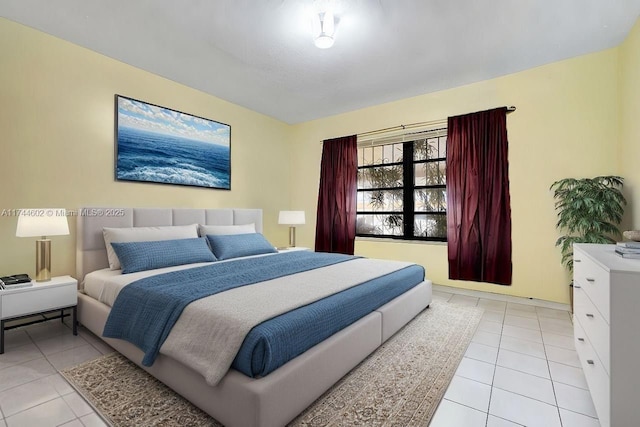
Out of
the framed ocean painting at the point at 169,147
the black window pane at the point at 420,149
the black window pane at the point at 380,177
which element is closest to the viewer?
the framed ocean painting at the point at 169,147

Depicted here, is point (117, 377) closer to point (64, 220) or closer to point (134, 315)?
point (134, 315)

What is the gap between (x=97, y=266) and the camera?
9.68 ft

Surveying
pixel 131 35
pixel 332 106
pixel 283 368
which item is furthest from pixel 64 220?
pixel 332 106

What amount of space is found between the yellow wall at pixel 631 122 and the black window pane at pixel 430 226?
1.77 m

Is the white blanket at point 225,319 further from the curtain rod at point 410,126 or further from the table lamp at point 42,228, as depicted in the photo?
the curtain rod at point 410,126

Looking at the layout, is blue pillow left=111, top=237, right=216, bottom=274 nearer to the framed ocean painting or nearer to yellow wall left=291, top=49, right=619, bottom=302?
the framed ocean painting

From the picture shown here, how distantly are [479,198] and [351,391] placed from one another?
2879mm

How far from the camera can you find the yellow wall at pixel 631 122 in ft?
8.31

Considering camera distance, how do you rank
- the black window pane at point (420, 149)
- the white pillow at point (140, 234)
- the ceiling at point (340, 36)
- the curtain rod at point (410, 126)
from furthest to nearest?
the black window pane at point (420, 149) → the curtain rod at point (410, 126) → the white pillow at point (140, 234) → the ceiling at point (340, 36)

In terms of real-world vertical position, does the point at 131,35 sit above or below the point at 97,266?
above

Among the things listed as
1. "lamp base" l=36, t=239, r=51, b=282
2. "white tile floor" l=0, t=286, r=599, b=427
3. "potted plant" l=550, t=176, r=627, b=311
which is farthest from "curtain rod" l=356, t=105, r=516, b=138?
"lamp base" l=36, t=239, r=51, b=282

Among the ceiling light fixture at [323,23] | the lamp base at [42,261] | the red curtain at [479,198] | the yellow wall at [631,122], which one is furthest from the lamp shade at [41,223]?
the yellow wall at [631,122]

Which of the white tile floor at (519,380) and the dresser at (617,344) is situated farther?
the white tile floor at (519,380)

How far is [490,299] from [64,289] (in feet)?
14.7
